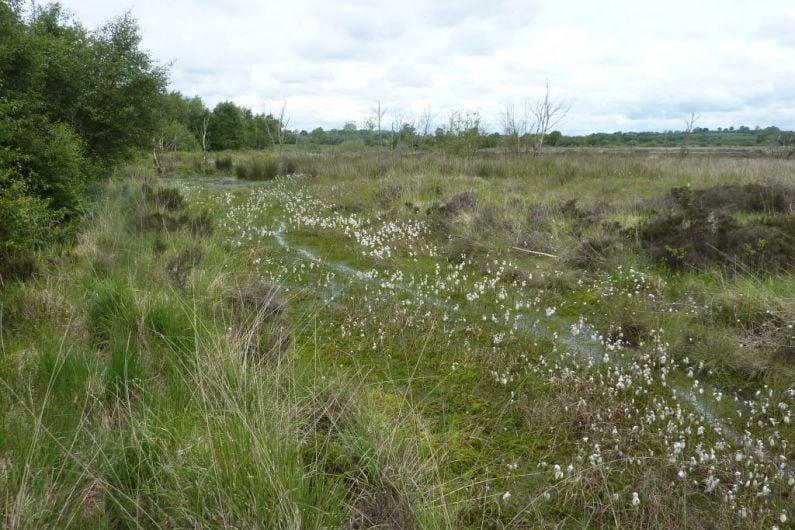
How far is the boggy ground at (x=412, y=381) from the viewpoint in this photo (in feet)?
9.66

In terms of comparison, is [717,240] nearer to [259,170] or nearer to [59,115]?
[59,115]

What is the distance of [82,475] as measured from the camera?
2730mm

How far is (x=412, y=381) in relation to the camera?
553 cm

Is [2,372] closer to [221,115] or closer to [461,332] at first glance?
[461,332]

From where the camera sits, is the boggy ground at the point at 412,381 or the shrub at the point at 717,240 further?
the shrub at the point at 717,240

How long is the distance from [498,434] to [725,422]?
6.96ft

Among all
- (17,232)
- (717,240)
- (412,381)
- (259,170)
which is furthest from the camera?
(259,170)

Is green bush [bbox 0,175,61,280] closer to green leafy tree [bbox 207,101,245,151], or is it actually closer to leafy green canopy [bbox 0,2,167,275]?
leafy green canopy [bbox 0,2,167,275]

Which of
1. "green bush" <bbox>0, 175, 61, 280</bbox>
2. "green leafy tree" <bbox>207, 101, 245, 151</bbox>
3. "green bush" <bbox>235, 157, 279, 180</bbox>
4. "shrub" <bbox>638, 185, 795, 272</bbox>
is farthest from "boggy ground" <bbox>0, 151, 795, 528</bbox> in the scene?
"green leafy tree" <bbox>207, 101, 245, 151</bbox>

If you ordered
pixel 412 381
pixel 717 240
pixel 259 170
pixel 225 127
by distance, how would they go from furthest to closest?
pixel 225 127 < pixel 259 170 < pixel 717 240 < pixel 412 381

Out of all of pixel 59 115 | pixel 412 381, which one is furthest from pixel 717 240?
pixel 59 115

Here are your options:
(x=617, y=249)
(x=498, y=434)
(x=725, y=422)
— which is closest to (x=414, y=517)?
(x=498, y=434)

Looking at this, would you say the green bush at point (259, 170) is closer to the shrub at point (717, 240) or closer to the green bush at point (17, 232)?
the green bush at point (17, 232)

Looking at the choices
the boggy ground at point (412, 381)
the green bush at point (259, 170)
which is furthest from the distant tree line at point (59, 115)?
the green bush at point (259, 170)
